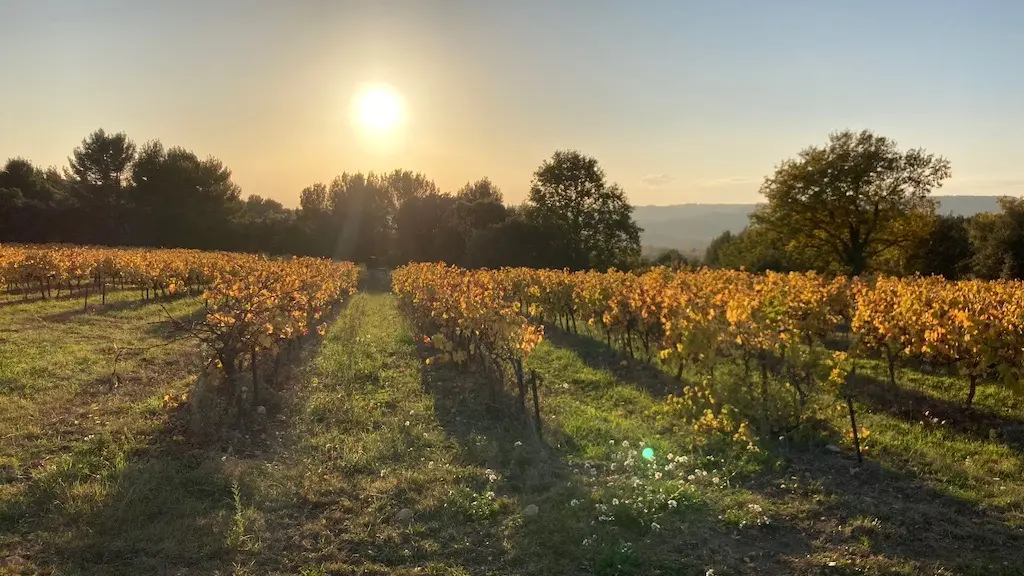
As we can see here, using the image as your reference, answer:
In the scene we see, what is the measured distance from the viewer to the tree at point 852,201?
3081cm

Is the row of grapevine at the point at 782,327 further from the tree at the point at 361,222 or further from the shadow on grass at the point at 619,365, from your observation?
the tree at the point at 361,222

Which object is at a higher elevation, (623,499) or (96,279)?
(96,279)

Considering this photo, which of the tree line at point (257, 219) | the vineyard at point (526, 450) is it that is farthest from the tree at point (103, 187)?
the vineyard at point (526, 450)

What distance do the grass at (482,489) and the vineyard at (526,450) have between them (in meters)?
0.03

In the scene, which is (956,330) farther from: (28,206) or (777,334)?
(28,206)

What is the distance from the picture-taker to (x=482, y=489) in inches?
203

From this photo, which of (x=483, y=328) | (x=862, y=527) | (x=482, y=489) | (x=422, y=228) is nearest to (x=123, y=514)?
(x=482, y=489)

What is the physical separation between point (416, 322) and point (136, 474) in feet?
29.1

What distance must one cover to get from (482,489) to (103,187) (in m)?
53.6

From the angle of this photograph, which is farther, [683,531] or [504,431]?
[504,431]

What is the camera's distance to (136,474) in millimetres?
5102

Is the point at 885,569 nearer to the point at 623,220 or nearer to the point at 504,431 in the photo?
the point at 504,431

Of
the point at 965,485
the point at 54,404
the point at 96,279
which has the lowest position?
the point at 965,485

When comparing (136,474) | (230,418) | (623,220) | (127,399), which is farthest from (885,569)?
(623,220)
